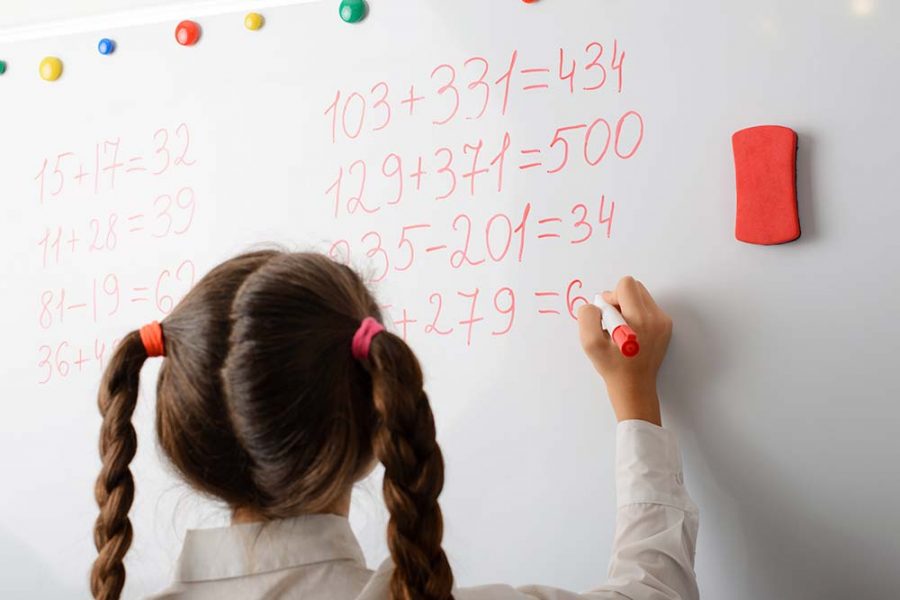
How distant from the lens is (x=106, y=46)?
1082mm

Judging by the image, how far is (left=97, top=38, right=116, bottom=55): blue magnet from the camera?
1083 mm

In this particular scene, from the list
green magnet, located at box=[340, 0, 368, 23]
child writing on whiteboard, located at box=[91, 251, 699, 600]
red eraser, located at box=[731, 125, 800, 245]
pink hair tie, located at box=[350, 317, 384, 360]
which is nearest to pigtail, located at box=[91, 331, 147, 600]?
child writing on whiteboard, located at box=[91, 251, 699, 600]

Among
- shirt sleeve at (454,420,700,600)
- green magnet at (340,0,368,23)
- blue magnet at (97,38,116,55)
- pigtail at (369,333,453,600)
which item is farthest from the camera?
blue magnet at (97,38,116,55)

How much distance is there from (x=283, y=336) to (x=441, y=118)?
1.23 feet

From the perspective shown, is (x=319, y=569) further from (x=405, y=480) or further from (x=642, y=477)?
(x=642, y=477)

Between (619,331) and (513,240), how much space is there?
0.16 m

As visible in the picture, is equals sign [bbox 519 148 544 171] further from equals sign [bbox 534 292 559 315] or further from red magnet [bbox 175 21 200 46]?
red magnet [bbox 175 21 200 46]

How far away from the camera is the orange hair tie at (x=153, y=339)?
71 centimetres

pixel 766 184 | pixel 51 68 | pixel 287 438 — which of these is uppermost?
pixel 51 68

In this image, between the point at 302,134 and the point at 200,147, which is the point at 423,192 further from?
the point at 200,147

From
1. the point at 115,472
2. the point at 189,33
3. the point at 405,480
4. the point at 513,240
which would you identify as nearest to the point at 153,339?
the point at 115,472

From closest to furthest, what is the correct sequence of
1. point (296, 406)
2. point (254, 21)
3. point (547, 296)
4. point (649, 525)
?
point (296, 406)
point (649, 525)
point (547, 296)
point (254, 21)

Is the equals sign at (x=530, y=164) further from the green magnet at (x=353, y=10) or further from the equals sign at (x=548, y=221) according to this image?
the green magnet at (x=353, y=10)

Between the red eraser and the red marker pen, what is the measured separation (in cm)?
13
